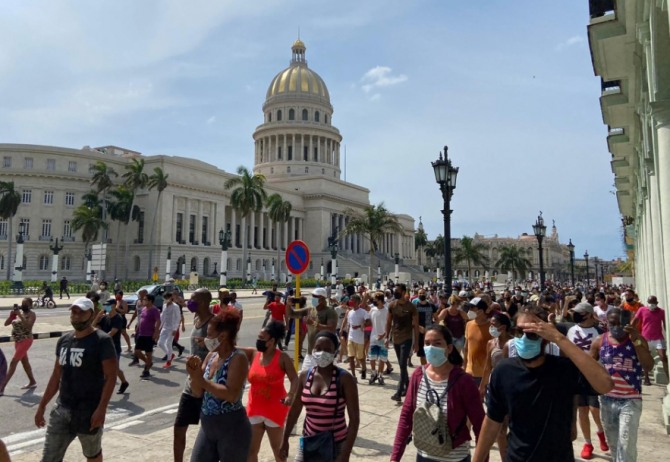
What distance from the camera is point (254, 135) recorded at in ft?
331

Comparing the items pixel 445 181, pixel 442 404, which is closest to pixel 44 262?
pixel 445 181

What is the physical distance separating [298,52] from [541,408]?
10975 cm

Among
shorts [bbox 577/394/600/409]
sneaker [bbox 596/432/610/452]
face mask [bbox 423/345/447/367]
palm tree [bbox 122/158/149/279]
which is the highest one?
palm tree [bbox 122/158/149/279]

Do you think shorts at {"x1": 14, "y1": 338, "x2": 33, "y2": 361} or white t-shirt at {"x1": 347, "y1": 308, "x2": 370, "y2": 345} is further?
white t-shirt at {"x1": 347, "y1": 308, "x2": 370, "y2": 345}

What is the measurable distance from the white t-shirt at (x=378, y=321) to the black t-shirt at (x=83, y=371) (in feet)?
21.2

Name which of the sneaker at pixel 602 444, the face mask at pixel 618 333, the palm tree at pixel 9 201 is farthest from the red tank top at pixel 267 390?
the palm tree at pixel 9 201

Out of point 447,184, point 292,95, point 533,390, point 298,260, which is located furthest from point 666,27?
point 292,95

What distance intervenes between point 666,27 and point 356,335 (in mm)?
7094

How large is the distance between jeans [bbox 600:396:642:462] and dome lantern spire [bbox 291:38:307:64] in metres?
106

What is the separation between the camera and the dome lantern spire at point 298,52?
104975 millimetres

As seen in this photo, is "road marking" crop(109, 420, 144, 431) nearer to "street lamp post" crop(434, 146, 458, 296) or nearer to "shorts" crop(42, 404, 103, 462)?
"shorts" crop(42, 404, 103, 462)

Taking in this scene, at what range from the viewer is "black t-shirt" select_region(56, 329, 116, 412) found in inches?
177

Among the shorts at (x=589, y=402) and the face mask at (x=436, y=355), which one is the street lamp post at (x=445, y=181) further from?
the face mask at (x=436, y=355)

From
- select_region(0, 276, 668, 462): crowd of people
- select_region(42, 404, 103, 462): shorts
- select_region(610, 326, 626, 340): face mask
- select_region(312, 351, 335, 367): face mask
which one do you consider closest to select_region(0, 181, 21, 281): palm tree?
select_region(0, 276, 668, 462): crowd of people
